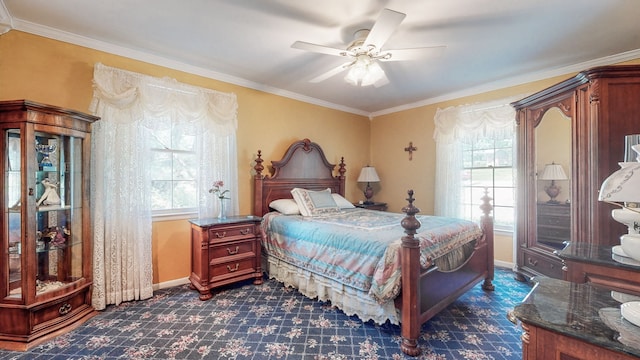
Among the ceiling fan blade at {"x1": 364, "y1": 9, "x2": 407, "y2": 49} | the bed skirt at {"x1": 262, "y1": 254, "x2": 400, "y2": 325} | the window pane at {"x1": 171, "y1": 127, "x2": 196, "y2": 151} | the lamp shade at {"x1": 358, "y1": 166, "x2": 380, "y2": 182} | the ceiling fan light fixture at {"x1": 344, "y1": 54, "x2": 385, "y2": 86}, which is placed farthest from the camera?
the lamp shade at {"x1": 358, "y1": 166, "x2": 380, "y2": 182}

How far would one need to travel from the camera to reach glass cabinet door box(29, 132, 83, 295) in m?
2.18

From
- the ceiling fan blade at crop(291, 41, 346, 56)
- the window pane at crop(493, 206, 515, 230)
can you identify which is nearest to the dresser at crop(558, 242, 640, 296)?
the ceiling fan blade at crop(291, 41, 346, 56)

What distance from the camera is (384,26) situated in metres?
1.87

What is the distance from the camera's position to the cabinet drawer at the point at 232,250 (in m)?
2.83

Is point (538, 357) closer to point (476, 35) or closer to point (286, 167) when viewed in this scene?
point (476, 35)

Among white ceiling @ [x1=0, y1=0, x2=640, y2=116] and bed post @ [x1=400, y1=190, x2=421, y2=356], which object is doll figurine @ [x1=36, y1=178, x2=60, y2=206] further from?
bed post @ [x1=400, y1=190, x2=421, y2=356]

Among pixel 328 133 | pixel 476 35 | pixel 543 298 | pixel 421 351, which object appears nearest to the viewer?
pixel 543 298

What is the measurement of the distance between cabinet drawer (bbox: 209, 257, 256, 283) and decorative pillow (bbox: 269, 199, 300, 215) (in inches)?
27.4

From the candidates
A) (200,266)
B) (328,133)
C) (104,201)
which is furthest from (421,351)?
(328,133)

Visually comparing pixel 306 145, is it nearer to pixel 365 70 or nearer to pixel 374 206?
pixel 374 206

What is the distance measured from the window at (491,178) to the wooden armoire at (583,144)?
2.09ft

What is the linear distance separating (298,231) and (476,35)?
255cm

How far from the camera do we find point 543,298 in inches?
39.4

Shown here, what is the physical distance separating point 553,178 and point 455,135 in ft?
4.77
